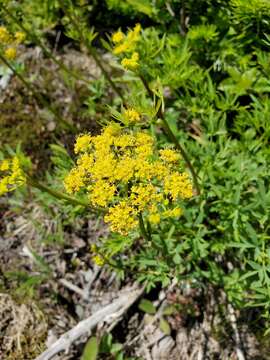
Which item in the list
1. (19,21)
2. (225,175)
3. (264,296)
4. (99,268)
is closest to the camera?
(264,296)

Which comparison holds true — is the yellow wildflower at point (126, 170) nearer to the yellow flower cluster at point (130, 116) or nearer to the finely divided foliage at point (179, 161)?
the finely divided foliage at point (179, 161)

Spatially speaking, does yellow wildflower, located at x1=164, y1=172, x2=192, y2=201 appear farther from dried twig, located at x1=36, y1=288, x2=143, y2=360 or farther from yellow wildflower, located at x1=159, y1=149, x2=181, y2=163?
dried twig, located at x1=36, y1=288, x2=143, y2=360

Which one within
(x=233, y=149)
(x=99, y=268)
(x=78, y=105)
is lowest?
(x=99, y=268)

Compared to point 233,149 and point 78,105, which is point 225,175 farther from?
point 78,105

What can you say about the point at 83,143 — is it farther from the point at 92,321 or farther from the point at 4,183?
the point at 92,321

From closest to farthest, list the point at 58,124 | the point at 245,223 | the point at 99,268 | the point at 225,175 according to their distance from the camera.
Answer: the point at 245,223 → the point at 225,175 → the point at 99,268 → the point at 58,124

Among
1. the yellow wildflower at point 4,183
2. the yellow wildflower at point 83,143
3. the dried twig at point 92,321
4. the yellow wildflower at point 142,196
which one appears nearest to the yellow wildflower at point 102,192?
the yellow wildflower at point 142,196

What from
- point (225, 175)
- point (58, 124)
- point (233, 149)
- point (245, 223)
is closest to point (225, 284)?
point (245, 223)

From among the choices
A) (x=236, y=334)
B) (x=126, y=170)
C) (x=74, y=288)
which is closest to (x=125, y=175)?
(x=126, y=170)
